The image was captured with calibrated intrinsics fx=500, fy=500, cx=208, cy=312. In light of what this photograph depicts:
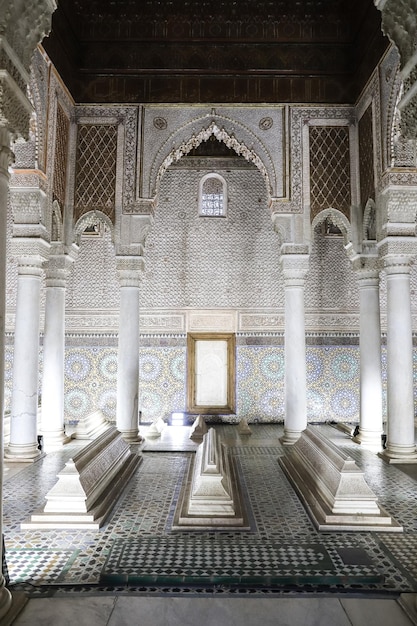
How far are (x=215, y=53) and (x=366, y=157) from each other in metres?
2.85

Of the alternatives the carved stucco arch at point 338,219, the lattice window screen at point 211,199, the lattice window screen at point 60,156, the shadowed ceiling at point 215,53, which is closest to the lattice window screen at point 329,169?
the carved stucco arch at point 338,219

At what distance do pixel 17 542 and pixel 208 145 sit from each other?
8392 millimetres

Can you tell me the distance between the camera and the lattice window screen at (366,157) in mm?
7223

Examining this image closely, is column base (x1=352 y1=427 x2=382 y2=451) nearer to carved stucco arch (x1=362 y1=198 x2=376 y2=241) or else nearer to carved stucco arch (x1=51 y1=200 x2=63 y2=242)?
carved stucco arch (x1=362 y1=198 x2=376 y2=241)

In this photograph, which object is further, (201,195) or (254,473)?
(201,195)

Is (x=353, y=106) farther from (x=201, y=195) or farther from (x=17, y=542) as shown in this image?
(x=17, y=542)

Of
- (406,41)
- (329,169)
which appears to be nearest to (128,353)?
(329,169)

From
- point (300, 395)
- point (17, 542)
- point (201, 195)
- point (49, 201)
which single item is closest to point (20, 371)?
point (49, 201)

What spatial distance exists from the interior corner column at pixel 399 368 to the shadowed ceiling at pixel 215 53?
9.92 ft

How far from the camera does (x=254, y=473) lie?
5.94 meters

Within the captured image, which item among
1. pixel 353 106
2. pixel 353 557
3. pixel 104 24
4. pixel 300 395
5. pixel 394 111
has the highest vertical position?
pixel 104 24

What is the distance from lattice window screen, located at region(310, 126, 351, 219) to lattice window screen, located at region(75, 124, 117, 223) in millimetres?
3122

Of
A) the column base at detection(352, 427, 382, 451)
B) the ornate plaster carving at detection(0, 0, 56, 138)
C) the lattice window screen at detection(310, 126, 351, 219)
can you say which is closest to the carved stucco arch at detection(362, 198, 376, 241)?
the lattice window screen at detection(310, 126, 351, 219)

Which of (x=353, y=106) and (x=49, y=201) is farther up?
(x=353, y=106)
